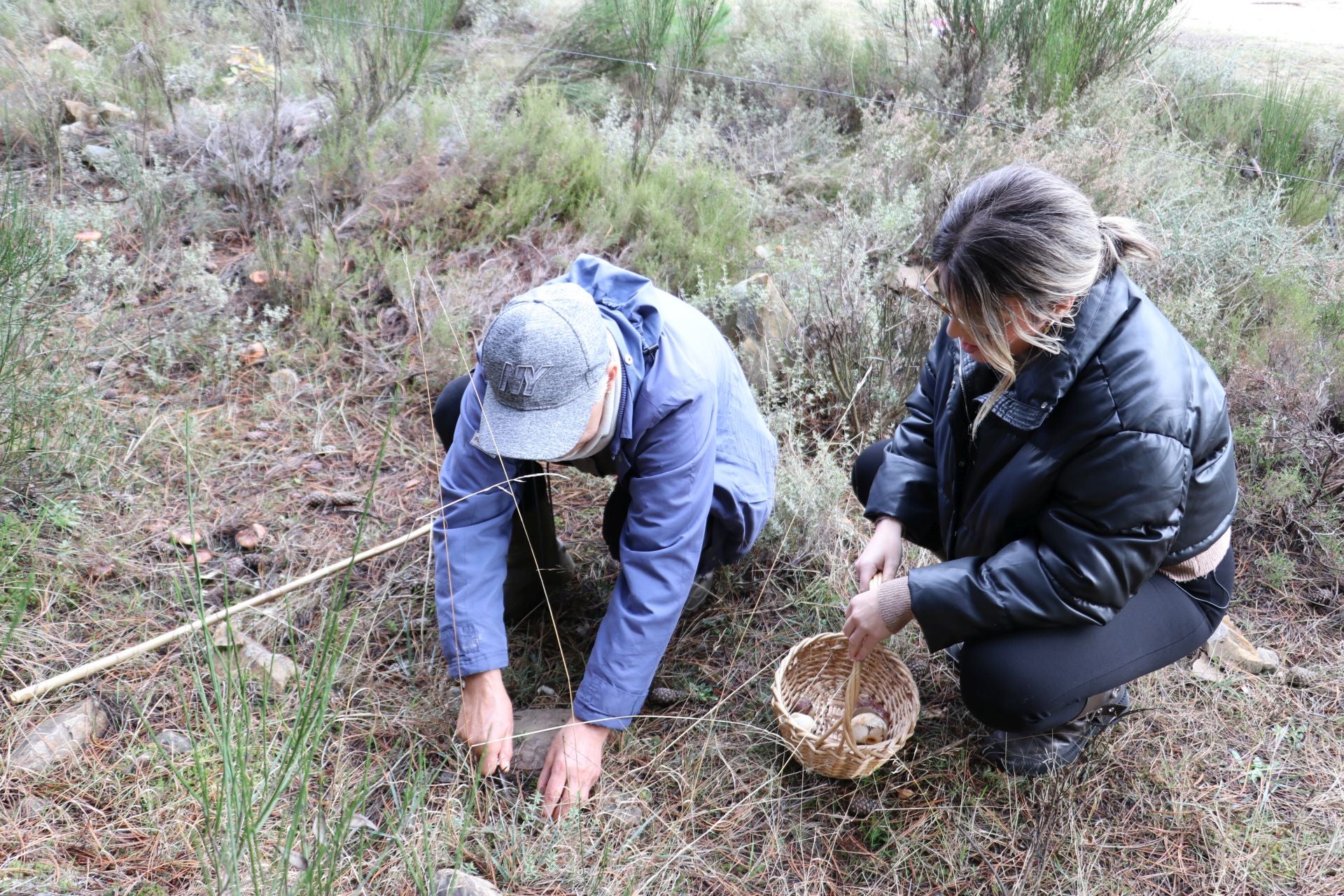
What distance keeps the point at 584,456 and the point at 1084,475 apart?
991 mm

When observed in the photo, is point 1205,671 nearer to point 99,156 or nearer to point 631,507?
point 631,507

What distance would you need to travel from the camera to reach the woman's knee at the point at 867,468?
2435 millimetres

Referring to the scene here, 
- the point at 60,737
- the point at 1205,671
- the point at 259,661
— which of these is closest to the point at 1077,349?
the point at 1205,671

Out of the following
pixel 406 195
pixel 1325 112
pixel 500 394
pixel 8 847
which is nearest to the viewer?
pixel 8 847

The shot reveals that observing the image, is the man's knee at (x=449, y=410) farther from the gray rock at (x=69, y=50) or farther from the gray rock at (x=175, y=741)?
the gray rock at (x=69, y=50)

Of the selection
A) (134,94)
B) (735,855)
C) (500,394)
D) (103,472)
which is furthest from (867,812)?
(134,94)

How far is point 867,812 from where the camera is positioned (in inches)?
79.7

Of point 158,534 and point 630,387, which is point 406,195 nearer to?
point 158,534

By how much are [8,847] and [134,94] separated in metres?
3.76

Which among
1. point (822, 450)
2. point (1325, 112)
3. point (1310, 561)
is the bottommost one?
point (1310, 561)

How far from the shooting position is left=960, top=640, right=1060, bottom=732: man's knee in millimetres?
1828

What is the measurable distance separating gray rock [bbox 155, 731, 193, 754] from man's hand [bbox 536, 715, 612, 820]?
0.76 metres

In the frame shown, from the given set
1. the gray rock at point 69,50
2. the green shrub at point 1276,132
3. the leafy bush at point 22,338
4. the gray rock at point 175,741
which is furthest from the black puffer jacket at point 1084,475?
the gray rock at point 69,50

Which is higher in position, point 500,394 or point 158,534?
point 500,394
